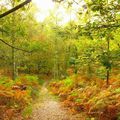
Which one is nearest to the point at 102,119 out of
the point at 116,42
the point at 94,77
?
the point at 116,42

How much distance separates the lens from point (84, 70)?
1906 centimetres

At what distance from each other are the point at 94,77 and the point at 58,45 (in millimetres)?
18897

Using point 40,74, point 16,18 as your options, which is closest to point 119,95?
point 16,18

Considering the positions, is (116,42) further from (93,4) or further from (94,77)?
(93,4)

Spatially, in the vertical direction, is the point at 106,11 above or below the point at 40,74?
above

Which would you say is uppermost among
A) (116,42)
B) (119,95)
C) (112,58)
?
(116,42)

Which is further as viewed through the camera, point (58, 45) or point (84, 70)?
point (58, 45)

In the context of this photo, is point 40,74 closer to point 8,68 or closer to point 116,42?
point 8,68

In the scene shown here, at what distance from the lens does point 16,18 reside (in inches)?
805

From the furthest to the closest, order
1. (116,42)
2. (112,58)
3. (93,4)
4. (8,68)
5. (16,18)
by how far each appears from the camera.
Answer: (8,68), (16,18), (116,42), (112,58), (93,4)

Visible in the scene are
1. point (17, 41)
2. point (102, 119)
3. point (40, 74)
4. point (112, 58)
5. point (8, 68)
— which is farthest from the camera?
point (40, 74)

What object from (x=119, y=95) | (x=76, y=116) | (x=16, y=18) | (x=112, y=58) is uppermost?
(x=16, y=18)

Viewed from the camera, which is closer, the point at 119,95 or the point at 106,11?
the point at 106,11

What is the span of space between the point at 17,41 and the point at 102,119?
14.5 meters
